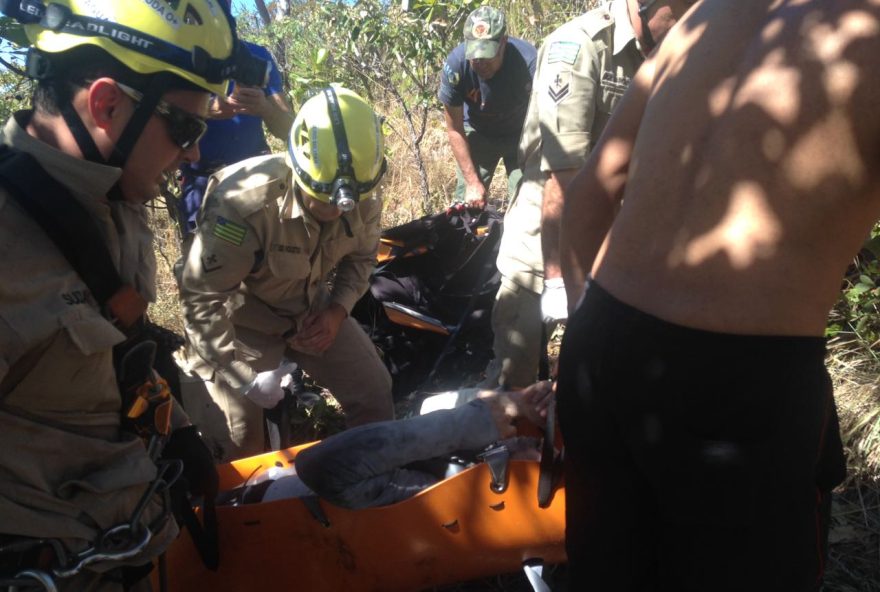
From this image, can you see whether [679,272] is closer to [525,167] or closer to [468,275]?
[525,167]

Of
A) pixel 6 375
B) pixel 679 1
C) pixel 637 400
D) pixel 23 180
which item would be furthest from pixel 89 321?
pixel 679 1

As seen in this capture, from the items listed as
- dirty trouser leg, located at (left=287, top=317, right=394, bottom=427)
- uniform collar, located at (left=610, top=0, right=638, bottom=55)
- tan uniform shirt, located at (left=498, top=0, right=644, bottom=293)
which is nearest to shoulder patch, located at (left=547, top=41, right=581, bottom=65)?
tan uniform shirt, located at (left=498, top=0, right=644, bottom=293)

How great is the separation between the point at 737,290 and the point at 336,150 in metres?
1.80

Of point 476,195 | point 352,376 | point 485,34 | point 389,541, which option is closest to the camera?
point 389,541

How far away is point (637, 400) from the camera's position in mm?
1438

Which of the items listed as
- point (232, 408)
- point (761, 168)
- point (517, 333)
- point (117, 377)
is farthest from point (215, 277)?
point (761, 168)

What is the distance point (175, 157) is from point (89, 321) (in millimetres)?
490

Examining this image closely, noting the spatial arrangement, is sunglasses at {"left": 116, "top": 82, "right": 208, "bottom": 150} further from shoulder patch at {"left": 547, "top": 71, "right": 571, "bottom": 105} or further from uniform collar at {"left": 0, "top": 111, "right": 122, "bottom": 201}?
shoulder patch at {"left": 547, "top": 71, "right": 571, "bottom": 105}

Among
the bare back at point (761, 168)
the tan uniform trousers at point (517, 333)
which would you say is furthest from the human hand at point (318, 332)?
the bare back at point (761, 168)

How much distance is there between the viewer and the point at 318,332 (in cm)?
322

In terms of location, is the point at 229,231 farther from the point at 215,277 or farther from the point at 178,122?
the point at 178,122

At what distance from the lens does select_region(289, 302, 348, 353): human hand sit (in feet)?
10.6

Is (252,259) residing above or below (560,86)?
below

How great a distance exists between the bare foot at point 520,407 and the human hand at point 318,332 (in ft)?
3.37
